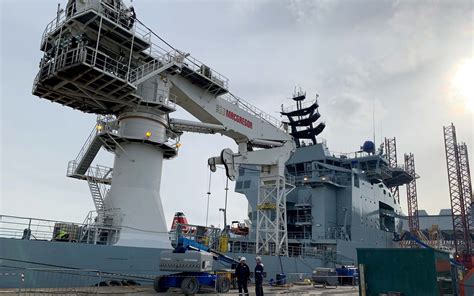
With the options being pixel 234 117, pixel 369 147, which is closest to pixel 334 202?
pixel 369 147

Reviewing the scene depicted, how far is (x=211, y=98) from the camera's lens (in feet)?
66.7

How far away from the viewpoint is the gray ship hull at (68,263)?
1195 cm

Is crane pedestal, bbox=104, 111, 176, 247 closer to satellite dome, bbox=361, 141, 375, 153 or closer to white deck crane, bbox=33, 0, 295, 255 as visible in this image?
white deck crane, bbox=33, 0, 295, 255

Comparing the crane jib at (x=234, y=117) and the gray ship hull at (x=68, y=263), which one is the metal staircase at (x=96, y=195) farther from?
the crane jib at (x=234, y=117)

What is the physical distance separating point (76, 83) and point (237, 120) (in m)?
9.31

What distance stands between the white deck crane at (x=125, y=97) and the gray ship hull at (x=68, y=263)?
987 millimetres

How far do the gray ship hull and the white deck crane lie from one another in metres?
0.99

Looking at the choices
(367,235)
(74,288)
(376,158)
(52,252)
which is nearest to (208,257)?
(74,288)

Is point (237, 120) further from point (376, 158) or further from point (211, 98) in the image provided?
point (376, 158)

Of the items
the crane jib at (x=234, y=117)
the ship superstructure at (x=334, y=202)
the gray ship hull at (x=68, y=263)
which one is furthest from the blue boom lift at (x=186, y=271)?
the ship superstructure at (x=334, y=202)

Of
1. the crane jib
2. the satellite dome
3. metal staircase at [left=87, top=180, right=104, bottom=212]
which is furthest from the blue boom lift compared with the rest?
the satellite dome

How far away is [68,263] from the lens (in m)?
13.1

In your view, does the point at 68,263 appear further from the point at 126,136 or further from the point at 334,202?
the point at 334,202

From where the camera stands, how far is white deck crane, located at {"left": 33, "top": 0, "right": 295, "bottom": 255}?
15031mm
